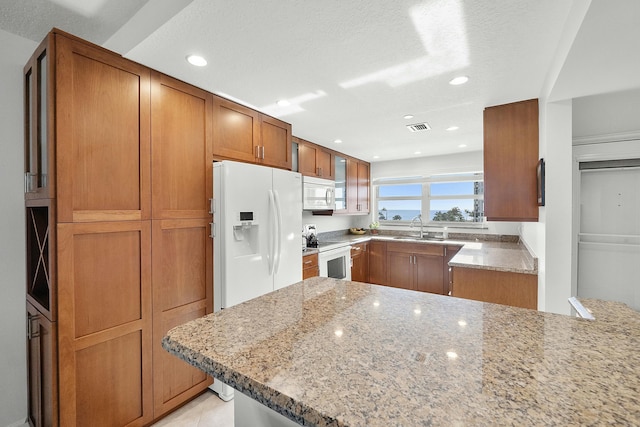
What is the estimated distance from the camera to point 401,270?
4402 mm

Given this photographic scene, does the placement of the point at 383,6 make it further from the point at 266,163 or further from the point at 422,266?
the point at 422,266

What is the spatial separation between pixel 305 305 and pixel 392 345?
0.39 metres

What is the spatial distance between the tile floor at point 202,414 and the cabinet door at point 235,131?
1.88 m

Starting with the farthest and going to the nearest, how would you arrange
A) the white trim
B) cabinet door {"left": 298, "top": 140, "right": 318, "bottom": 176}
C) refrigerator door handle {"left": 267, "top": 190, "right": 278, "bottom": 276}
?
cabinet door {"left": 298, "top": 140, "right": 318, "bottom": 176} → refrigerator door handle {"left": 267, "top": 190, "right": 278, "bottom": 276} → the white trim

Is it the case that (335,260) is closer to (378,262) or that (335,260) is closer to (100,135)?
(378,262)

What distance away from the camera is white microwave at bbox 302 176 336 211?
3.34 meters

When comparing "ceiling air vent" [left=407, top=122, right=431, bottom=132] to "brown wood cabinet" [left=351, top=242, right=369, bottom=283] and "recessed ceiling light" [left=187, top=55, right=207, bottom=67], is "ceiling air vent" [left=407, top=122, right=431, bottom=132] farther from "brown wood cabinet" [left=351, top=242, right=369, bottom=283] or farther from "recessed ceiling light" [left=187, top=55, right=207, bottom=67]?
"recessed ceiling light" [left=187, top=55, right=207, bottom=67]

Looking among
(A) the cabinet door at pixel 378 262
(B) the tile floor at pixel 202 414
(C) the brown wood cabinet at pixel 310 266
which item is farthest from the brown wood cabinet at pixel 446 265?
(B) the tile floor at pixel 202 414

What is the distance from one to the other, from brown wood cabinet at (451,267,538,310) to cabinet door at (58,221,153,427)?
250cm

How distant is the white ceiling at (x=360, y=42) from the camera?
126 cm

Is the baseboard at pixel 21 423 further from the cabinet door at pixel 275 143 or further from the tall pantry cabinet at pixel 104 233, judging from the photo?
the cabinet door at pixel 275 143

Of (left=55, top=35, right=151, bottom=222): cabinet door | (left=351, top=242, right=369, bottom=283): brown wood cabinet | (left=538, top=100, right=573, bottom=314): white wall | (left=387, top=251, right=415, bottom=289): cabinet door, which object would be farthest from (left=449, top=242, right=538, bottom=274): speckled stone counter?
(left=55, top=35, right=151, bottom=222): cabinet door

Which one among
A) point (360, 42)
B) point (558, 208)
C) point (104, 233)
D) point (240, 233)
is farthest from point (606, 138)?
point (104, 233)

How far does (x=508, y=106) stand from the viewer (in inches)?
93.7
